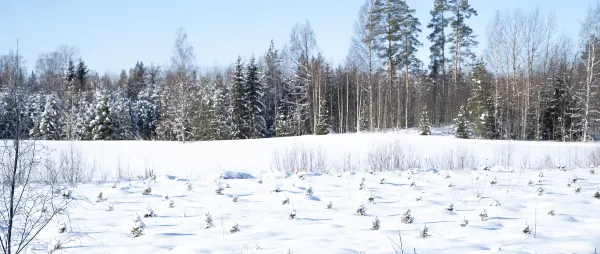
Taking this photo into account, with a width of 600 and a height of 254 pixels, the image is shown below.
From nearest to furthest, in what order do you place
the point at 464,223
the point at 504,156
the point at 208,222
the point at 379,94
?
the point at 464,223, the point at 208,222, the point at 504,156, the point at 379,94

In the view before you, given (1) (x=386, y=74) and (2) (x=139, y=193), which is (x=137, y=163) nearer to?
(2) (x=139, y=193)

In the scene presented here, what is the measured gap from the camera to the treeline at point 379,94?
1039 inches

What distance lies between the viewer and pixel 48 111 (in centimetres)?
3219

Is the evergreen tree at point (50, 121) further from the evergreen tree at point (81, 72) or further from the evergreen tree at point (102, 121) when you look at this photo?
the evergreen tree at point (81, 72)

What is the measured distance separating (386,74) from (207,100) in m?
15.8

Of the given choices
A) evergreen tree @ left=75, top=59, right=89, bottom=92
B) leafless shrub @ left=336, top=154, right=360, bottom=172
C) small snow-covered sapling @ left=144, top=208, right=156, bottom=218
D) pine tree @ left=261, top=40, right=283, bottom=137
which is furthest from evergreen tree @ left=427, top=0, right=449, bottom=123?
evergreen tree @ left=75, top=59, right=89, bottom=92

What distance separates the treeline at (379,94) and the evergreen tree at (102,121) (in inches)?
3.6

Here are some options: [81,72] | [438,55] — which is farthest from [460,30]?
[81,72]

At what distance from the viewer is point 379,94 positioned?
26.9 meters

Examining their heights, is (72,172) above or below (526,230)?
above

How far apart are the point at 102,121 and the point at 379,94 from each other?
22996 mm

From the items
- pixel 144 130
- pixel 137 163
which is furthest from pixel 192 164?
pixel 144 130

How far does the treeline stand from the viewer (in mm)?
26391

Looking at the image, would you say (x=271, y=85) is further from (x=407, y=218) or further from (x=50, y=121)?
(x=407, y=218)
